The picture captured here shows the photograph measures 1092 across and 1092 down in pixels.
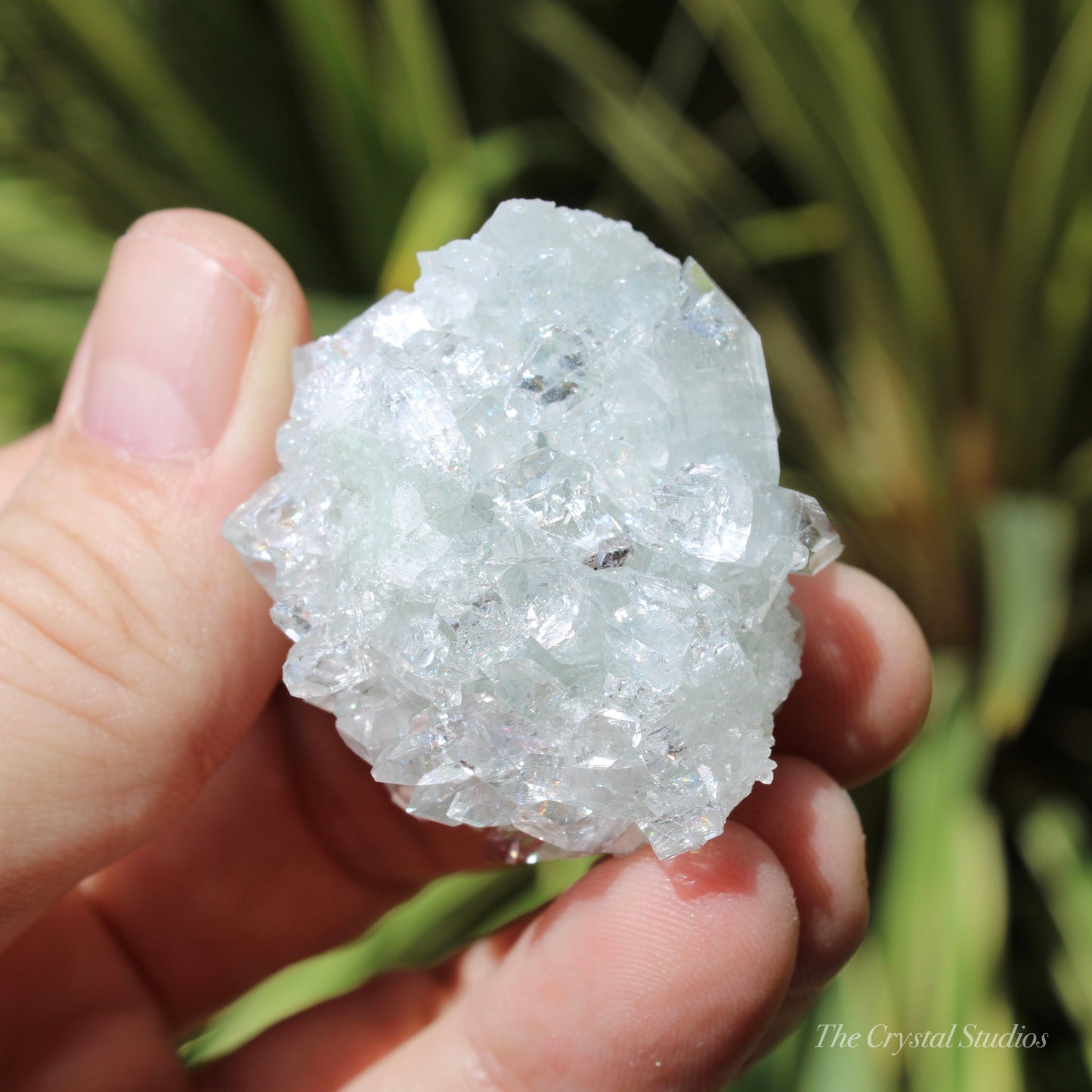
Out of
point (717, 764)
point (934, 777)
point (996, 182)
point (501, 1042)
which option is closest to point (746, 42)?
point (996, 182)

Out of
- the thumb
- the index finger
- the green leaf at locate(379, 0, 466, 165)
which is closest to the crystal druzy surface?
the thumb

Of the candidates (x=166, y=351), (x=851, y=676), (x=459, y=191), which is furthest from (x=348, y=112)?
(x=851, y=676)

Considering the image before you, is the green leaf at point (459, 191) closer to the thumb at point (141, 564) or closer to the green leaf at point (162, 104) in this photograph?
the green leaf at point (162, 104)

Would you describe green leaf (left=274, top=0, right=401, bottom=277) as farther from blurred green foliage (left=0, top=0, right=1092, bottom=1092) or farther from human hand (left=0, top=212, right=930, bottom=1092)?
human hand (left=0, top=212, right=930, bottom=1092)

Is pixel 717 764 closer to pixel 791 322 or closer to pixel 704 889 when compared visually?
pixel 704 889

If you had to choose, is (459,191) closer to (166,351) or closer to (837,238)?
(837,238)
